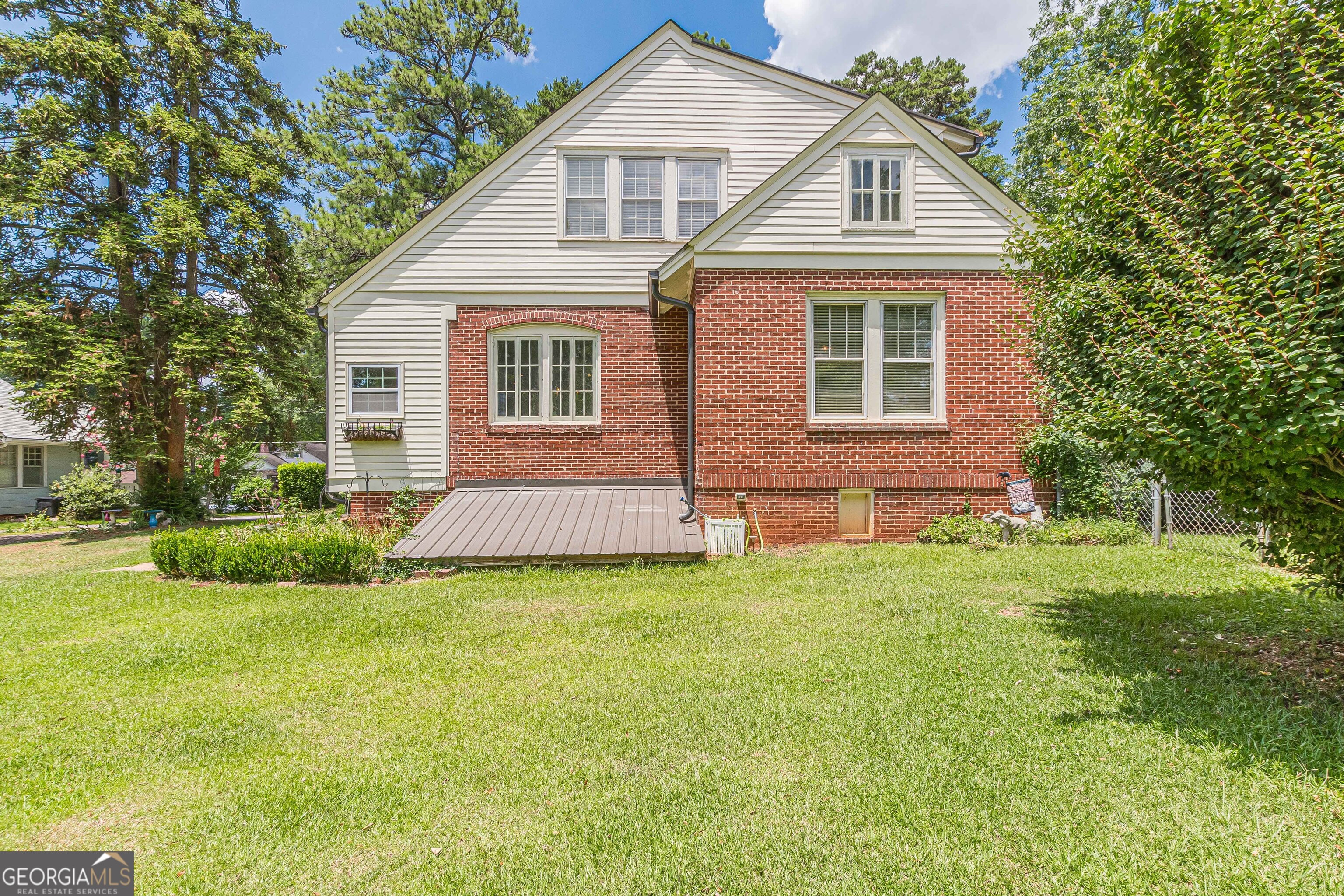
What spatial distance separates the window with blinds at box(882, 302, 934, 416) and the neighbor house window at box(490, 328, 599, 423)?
4.90 meters

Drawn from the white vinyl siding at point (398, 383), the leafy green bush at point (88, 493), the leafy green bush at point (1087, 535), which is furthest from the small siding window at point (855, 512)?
the leafy green bush at point (88, 493)

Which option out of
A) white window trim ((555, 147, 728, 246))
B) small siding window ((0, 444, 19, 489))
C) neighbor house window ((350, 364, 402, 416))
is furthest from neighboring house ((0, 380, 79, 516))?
white window trim ((555, 147, 728, 246))

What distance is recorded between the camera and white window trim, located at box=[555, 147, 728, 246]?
33.3 ft

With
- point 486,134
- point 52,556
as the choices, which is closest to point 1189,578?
point 52,556

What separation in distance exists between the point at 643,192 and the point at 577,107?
1.92 metres

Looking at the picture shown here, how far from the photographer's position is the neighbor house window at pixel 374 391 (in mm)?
10008

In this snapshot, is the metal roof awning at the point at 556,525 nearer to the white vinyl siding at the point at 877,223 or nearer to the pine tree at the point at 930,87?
the white vinyl siding at the point at 877,223

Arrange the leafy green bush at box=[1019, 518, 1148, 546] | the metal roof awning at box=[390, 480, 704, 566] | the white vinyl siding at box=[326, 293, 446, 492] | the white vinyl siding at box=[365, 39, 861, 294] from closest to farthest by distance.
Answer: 1. the metal roof awning at box=[390, 480, 704, 566]
2. the leafy green bush at box=[1019, 518, 1148, 546]
3. the white vinyl siding at box=[326, 293, 446, 492]
4. the white vinyl siding at box=[365, 39, 861, 294]

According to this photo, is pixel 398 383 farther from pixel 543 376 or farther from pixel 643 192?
Answer: pixel 643 192

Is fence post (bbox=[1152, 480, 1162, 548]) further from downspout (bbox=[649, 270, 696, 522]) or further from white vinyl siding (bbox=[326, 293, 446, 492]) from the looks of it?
white vinyl siding (bbox=[326, 293, 446, 492])

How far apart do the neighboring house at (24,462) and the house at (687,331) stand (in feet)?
58.1

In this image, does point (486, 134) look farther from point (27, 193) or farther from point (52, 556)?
point (52, 556)

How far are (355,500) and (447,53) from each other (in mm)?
19514

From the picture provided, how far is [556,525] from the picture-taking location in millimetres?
8336
